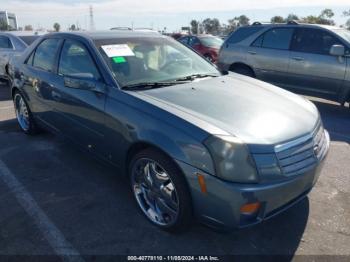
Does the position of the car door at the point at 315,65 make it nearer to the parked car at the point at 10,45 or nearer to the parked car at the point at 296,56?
the parked car at the point at 296,56

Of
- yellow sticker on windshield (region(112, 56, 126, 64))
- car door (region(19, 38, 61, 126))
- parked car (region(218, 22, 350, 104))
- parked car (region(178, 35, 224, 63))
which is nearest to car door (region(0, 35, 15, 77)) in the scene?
car door (region(19, 38, 61, 126))

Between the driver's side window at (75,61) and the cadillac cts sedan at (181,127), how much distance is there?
0.01 m

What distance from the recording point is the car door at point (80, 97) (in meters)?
3.32

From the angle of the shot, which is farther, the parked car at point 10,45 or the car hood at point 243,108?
the parked car at point 10,45

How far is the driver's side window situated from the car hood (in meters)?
0.78

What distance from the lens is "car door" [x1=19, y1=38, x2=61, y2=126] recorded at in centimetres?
423

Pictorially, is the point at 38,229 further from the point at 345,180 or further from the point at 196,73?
the point at 345,180

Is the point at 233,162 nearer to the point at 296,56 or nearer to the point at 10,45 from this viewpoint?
the point at 296,56

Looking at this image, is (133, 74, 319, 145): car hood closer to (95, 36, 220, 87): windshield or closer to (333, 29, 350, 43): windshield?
(95, 36, 220, 87): windshield

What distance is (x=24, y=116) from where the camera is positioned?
17.6ft

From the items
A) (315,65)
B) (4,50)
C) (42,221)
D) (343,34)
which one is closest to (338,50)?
(315,65)

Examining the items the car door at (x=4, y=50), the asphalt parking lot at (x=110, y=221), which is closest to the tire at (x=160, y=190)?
the asphalt parking lot at (x=110, y=221)

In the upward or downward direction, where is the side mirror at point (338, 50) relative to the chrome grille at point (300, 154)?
upward

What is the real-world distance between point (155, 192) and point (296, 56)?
5213 mm
